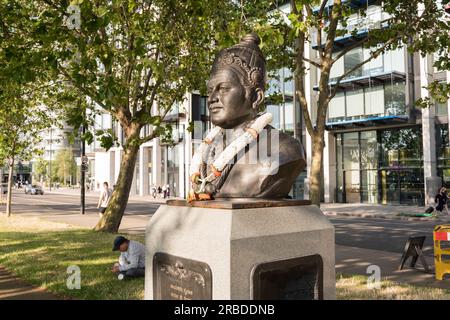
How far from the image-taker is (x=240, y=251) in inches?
142

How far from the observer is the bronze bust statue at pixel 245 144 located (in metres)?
4.24

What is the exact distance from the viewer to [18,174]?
12381cm

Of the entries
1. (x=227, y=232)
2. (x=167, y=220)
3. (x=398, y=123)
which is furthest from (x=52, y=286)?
(x=398, y=123)

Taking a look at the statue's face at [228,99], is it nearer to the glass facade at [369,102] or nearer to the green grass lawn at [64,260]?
the green grass lawn at [64,260]

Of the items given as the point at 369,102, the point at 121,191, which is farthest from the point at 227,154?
the point at 369,102

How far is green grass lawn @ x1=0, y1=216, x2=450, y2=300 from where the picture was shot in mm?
6777

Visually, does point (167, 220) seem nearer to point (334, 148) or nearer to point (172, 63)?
point (172, 63)

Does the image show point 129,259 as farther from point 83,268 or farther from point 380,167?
point 380,167

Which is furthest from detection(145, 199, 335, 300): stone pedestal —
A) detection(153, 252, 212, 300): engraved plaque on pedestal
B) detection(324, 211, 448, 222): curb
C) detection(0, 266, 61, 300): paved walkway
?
detection(324, 211, 448, 222): curb

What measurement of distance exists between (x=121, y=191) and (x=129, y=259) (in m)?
6.05

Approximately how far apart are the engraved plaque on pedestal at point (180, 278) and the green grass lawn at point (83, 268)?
93.5 inches

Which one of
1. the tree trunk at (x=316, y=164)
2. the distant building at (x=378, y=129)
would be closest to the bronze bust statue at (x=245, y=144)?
the tree trunk at (x=316, y=164)

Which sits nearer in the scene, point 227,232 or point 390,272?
point 227,232

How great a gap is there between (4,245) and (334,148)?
26655 millimetres
